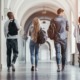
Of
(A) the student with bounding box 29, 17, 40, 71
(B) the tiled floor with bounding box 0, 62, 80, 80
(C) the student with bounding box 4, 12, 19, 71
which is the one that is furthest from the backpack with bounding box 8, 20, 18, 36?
(B) the tiled floor with bounding box 0, 62, 80, 80

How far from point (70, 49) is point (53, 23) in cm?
1320

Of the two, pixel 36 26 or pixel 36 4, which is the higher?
pixel 36 4

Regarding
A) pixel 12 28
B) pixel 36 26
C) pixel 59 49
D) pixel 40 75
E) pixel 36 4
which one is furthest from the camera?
pixel 36 4

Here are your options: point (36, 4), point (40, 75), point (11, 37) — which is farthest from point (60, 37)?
point (36, 4)

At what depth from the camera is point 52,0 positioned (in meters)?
26.6

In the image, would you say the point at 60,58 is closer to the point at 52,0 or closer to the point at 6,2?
→ the point at 6,2

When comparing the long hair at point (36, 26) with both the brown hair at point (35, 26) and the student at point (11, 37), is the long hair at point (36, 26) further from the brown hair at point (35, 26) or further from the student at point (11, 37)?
the student at point (11, 37)

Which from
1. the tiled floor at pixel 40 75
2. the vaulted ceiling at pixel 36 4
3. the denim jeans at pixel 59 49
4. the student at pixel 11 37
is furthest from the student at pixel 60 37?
the vaulted ceiling at pixel 36 4

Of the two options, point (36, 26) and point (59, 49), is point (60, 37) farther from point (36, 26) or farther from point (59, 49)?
point (36, 26)

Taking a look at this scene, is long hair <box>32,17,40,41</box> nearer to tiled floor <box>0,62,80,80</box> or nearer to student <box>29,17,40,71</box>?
student <box>29,17,40,71</box>

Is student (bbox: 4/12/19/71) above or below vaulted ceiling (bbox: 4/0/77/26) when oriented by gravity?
below

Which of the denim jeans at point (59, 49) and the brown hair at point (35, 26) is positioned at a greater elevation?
the brown hair at point (35, 26)

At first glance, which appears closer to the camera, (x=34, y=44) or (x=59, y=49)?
(x=59, y=49)

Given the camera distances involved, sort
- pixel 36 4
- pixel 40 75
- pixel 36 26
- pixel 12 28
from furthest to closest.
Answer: pixel 36 4 → pixel 36 26 → pixel 12 28 → pixel 40 75
